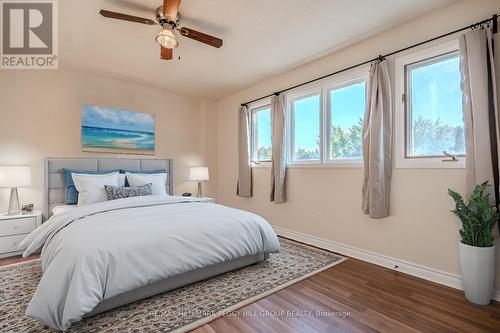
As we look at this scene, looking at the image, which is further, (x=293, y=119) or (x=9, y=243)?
(x=293, y=119)

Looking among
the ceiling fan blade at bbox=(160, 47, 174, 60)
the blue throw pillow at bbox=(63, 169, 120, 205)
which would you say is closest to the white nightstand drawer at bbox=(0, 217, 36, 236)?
the blue throw pillow at bbox=(63, 169, 120, 205)

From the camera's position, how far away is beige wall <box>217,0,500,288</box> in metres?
2.23

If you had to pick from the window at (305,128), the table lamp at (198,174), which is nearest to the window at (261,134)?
the window at (305,128)

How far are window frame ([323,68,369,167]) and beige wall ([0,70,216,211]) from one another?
2733mm

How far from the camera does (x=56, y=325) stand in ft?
4.90

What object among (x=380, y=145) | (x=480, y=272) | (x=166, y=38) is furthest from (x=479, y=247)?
(x=166, y=38)

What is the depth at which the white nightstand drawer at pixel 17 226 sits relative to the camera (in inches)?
112

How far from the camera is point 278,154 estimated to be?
3760 mm

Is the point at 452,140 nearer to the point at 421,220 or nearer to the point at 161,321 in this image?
the point at 421,220

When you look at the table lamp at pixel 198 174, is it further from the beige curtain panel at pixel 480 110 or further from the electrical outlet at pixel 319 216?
the beige curtain panel at pixel 480 110

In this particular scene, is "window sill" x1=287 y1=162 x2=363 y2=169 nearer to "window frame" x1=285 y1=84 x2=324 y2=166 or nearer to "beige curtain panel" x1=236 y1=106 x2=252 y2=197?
"window frame" x1=285 y1=84 x2=324 y2=166

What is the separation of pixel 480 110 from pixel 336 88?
153 cm

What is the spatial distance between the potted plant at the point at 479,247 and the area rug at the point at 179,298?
3.75ft

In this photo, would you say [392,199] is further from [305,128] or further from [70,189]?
[70,189]
